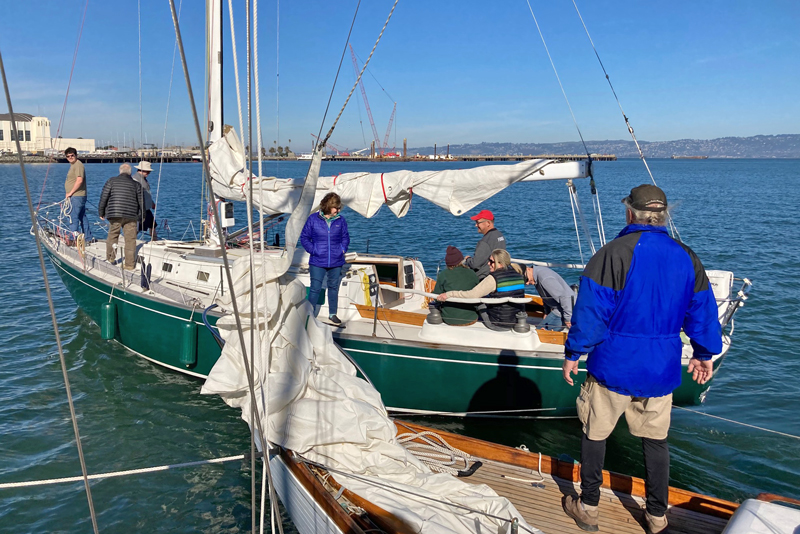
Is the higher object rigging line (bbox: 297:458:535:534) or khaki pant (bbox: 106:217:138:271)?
khaki pant (bbox: 106:217:138:271)

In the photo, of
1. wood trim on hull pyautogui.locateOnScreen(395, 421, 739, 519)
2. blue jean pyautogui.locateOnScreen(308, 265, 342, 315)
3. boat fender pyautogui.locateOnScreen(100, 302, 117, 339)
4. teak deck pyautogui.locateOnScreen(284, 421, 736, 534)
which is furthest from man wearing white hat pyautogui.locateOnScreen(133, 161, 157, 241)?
teak deck pyautogui.locateOnScreen(284, 421, 736, 534)

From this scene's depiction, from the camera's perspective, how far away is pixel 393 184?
7.93 m

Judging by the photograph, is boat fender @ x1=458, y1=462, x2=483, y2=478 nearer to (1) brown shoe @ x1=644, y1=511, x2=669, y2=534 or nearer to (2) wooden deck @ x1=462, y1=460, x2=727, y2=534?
(2) wooden deck @ x1=462, y1=460, x2=727, y2=534

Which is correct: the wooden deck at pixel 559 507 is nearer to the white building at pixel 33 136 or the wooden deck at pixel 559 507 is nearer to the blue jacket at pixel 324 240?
the blue jacket at pixel 324 240

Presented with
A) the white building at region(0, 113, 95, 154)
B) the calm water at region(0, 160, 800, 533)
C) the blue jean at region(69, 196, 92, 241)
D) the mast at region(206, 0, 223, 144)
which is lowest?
the calm water at region(0, 160, 800, 533)

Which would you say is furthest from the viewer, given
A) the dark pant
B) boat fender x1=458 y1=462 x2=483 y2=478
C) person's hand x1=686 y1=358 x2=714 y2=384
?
boat fender x1=458 y1=462 x2=483 y2=478

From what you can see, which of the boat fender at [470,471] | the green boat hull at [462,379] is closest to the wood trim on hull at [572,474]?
the boat fender at [470,471]

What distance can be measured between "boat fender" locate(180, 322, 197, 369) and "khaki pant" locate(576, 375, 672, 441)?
6.03m

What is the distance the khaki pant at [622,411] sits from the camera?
3.61 m

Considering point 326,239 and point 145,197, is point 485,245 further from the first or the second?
point 145,197

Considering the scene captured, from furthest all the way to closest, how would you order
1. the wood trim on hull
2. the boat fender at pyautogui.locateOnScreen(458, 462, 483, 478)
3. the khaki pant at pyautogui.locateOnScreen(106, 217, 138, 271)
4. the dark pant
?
the khaki pant at pyautogui.locateOnScreen(106, 217, 138, 271) < the boat fender at pyautogui.locateOnScreen(458, 462, 483, 478) < the wood trim on hull < the dark pant

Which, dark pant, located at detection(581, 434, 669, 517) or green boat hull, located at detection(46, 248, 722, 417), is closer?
dark pant, located at detection(581, 434, 669, 517)

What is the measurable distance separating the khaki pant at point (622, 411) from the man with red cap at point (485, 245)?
353cm

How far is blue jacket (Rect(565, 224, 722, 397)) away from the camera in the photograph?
3383 millimetres
